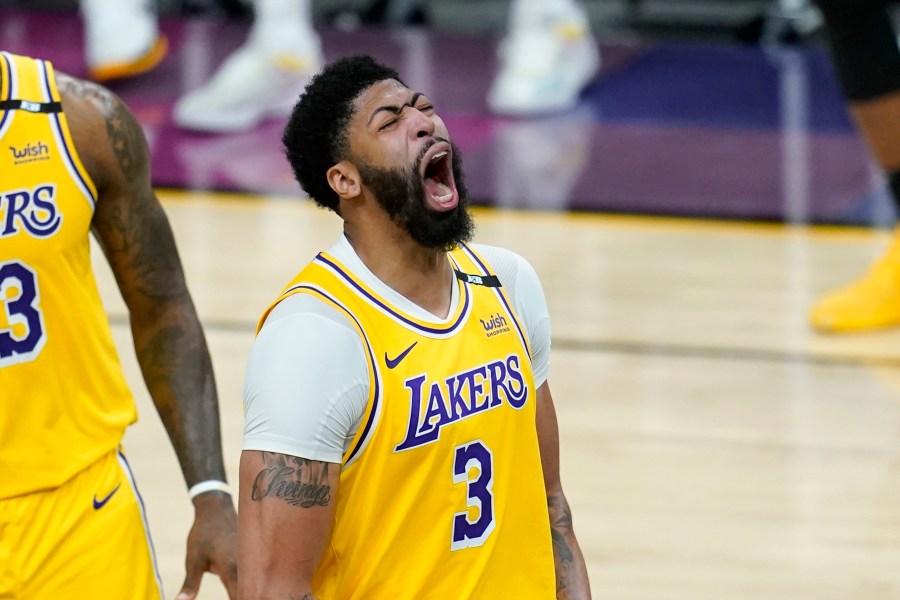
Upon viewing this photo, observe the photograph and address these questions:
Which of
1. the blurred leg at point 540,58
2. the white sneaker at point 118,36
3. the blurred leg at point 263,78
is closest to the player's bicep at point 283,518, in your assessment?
the blurred leg at point 263,78

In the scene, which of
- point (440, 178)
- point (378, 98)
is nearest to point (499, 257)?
point (440, 178)

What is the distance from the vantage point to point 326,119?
207 centimetres

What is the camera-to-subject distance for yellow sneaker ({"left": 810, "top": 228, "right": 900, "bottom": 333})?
519 centimetres

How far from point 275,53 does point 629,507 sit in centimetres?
359

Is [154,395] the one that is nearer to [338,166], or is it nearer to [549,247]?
[338,166]

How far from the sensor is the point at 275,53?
7.02 metres

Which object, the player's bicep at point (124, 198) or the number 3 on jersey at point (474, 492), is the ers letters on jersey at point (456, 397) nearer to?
the number 3 on jersey at point (474, 492)

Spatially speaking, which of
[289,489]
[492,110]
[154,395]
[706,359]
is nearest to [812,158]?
[492,110]

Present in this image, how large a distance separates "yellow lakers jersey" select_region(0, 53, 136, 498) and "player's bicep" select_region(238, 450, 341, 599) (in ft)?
1.58

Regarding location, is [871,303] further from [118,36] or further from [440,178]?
[118,36]

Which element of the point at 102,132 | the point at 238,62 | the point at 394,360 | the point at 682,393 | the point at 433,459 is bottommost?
the point at 682,393

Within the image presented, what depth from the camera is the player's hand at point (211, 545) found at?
7.70 feet

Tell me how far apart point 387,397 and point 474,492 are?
176 mm

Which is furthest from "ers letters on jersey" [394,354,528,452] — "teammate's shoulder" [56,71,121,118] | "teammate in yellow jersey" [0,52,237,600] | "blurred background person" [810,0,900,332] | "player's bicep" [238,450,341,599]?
"blurred background person" [810,0,900,332]
